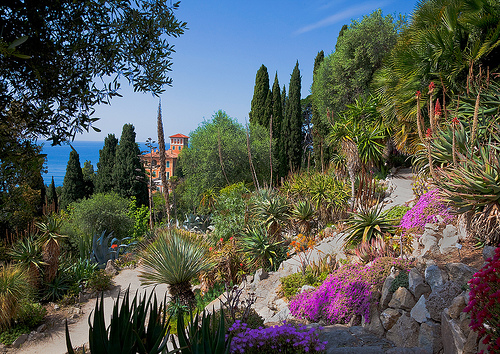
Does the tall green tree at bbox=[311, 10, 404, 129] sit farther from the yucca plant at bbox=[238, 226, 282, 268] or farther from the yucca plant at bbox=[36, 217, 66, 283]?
the yucca plant at bbox=[36, 217, 66, 283]

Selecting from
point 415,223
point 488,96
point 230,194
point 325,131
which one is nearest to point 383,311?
point 415,223

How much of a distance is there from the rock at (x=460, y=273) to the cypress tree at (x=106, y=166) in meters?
20.7

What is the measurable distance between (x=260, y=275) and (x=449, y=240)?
4044 millimetres

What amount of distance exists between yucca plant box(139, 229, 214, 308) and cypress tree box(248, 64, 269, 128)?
58.8ft

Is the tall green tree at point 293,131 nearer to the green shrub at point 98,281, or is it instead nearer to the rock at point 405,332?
the green shrub at point 98,281

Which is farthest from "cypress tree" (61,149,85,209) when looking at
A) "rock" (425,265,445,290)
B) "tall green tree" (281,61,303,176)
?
"rock" (425,265,445,290)

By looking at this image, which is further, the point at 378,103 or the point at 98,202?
the point at 98,202

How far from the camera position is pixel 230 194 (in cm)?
1166

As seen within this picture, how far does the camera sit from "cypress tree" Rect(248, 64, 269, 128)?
23.4 m

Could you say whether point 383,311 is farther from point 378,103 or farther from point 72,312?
point 378,103

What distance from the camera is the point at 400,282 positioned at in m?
4.66

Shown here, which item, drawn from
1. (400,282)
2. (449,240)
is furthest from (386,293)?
(449,240)

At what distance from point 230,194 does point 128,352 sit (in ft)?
31.0

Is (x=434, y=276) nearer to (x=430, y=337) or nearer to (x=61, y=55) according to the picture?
(x=430, y=337)
